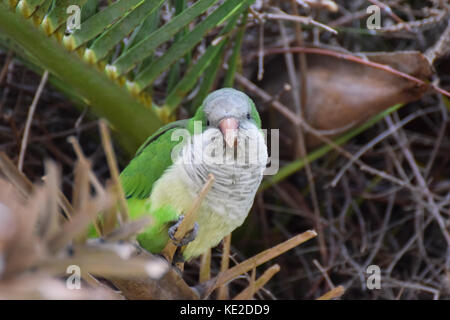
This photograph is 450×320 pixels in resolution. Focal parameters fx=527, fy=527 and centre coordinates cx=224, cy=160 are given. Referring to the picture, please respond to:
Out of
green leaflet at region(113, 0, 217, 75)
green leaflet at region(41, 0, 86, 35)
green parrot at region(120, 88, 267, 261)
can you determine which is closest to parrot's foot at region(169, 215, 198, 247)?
green parrot at region(120, 88, 267, 261)

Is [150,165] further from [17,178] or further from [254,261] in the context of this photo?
[17,178]

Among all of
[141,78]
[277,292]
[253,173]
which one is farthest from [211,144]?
[277,292]

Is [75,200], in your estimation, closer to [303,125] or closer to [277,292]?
[303,125]

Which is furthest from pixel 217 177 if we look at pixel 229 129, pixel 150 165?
pixel 150 165

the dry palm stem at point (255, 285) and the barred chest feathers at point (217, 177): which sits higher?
the barred chest feathers at point (217, 177)

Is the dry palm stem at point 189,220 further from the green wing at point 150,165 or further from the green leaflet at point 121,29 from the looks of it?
the green leaflet at point 121,29

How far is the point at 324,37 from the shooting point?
2191 millimetres

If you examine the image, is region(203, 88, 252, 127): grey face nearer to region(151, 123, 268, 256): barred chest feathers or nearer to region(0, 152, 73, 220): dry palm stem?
region(151, 123, 268, 256): barred chest feathers

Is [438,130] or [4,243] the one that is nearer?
[4,243]

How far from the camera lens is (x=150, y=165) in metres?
1.38

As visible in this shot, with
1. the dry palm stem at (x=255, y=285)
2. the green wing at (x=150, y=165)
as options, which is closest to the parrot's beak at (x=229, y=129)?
the green wing at (x=150, y=165)

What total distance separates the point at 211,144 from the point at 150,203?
0.22 meters

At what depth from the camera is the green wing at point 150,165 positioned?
1.37 meters
